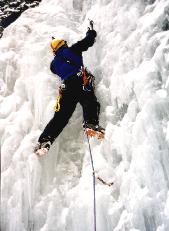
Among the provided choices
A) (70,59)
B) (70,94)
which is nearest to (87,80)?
(70,94)

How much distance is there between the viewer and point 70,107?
6016 millimetres

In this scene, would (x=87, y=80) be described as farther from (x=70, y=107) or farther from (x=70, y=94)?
(x=70, y=107)

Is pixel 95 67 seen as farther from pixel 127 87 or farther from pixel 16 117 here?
pixel 16 117

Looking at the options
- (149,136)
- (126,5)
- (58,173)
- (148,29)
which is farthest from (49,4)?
(149,136)

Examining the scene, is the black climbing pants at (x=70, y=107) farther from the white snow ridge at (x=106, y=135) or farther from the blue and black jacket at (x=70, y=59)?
the white snow ridge at (x=106, y=135)

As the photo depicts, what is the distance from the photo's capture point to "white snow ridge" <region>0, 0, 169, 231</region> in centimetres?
514

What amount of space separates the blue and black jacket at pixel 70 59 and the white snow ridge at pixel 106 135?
1.14 feet

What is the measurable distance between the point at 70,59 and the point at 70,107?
2.25ft

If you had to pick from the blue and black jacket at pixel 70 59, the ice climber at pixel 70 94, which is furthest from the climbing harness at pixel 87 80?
the blue and black jacket at pixel 70 59

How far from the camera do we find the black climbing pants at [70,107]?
584 centimetres

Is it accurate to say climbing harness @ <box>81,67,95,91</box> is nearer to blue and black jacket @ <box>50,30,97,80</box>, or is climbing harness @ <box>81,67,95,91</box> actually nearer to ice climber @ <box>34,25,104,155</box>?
ice climber @ <box>34,25,104,155</box>

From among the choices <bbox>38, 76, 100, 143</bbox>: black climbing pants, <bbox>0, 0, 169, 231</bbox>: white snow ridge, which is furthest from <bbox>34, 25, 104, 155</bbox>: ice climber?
<bbox>0, 0, 169, 231</bbox>: white snow ridge

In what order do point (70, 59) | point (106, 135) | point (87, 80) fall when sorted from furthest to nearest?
point (70, 59)
point (87, 80)
point (106, 135)

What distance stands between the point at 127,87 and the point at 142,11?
120 cm
